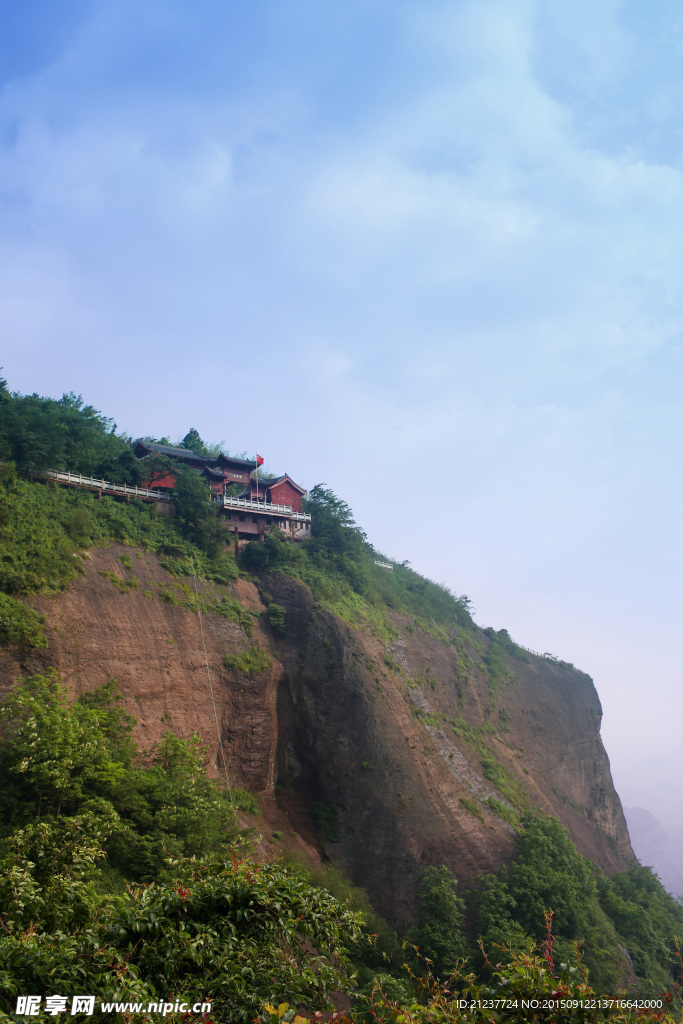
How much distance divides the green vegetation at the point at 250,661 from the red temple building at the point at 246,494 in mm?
9850

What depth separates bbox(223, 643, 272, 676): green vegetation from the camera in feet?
101

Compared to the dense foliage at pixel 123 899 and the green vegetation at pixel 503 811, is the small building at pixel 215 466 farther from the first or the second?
the green vegetation at pixel 503 811

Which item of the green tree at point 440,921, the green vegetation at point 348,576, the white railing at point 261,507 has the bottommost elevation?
the green tree at point 440,921

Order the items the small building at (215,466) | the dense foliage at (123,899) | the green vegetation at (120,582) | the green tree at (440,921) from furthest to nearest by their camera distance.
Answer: the small building at (215,466) → the green vegetation at (120,582) → the green tree at (440,921) → the dense foliage at (123,899)

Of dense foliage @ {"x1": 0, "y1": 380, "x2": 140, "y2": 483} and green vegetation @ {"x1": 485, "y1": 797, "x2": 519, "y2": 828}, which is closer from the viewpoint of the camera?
dense foliage @ {"x1": 0, "y1": 380, "x2": 140, "y2": 483}

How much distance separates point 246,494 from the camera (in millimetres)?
45156

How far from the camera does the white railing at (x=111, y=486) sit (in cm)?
3264

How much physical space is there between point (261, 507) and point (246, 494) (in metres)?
3.77

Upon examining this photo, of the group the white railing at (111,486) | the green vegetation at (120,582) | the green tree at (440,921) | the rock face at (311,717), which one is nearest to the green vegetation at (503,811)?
the rock face at (311,717)

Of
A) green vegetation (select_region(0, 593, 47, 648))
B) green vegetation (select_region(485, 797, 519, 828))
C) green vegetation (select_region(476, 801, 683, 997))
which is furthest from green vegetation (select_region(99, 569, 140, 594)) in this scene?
green vegetation (select_region(485, 797, 519, 828))

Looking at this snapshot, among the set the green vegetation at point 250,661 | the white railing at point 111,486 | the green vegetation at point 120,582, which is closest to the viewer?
the green vegetation at point 120,582

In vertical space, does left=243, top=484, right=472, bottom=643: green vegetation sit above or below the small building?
below

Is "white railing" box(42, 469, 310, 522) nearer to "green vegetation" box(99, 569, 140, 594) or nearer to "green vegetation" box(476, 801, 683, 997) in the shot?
"green vegetation" box(99, 569, 140, 594)

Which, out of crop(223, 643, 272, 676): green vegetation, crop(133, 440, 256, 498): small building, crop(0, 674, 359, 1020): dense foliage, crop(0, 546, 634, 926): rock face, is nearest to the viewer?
crop(0, 674, 359, 1020): dense foliage
